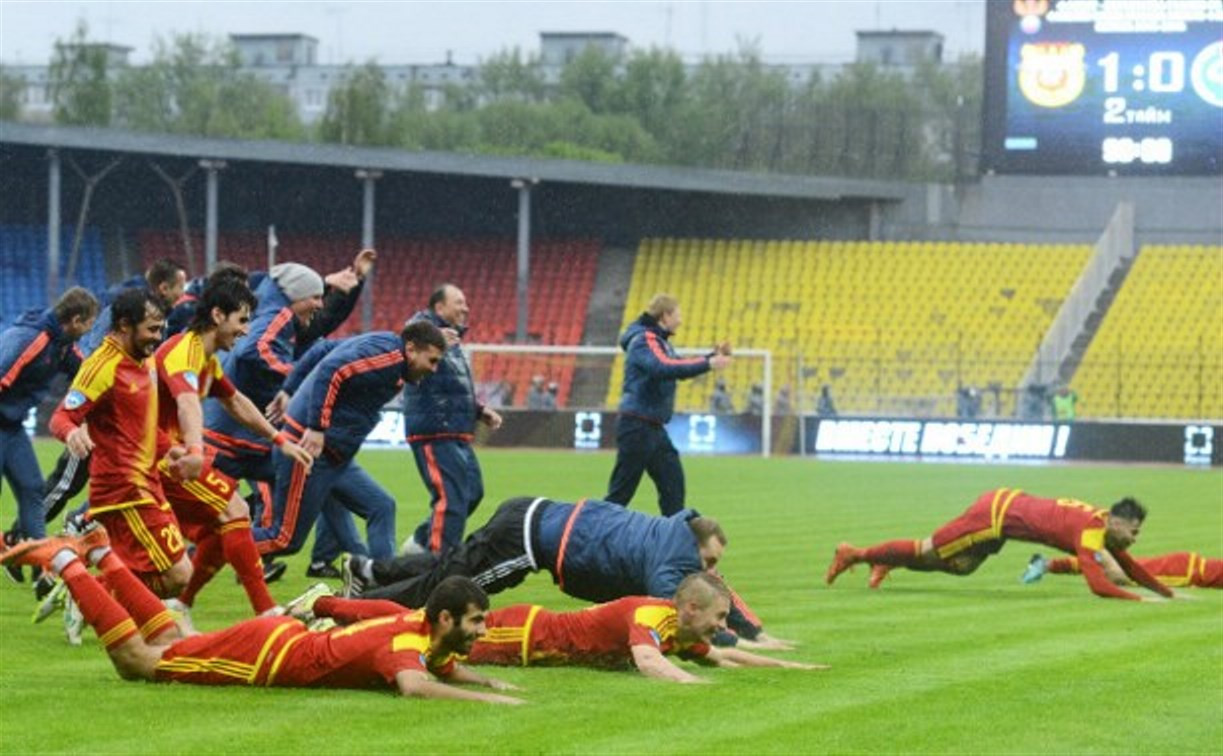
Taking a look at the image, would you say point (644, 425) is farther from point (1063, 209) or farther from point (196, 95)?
point (196, 95)

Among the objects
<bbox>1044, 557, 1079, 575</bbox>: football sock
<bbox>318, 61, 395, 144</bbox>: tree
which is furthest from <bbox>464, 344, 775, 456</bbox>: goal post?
<bbox>318, 61, 395, 144</bbox>: tree

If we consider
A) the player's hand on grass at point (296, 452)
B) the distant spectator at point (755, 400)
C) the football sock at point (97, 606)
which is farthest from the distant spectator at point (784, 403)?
the football sock at point (97, 606)

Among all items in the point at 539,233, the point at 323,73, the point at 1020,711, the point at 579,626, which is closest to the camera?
the point at 1020,711

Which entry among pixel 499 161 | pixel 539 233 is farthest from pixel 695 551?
pixel 539 233

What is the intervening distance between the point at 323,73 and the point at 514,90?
34898 mm

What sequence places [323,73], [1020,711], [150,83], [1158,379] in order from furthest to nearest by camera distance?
[323,73] < [150,83] < [1158,379] < [1020,711]

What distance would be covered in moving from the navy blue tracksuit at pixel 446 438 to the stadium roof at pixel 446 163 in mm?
39912

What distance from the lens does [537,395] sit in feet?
160

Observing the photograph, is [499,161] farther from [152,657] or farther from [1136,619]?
[152,657]

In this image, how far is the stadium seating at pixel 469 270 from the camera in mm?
61031

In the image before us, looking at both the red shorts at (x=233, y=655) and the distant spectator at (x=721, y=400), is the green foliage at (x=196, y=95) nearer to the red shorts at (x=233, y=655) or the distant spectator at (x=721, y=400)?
the distant spectator at (x=721, y=400)

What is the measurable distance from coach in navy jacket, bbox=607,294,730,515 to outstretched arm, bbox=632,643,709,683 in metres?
7.66

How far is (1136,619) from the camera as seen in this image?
1492cm

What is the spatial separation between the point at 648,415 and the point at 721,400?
29.8 meters
